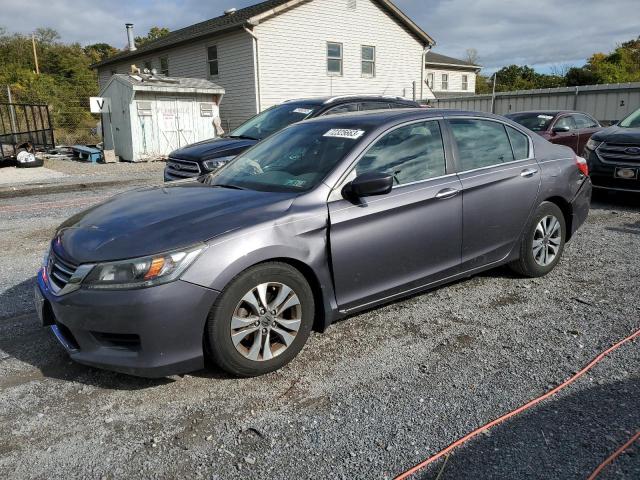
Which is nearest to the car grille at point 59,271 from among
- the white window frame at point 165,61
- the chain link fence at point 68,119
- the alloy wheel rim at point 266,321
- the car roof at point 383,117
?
the alloy wheel rim at point 266,321

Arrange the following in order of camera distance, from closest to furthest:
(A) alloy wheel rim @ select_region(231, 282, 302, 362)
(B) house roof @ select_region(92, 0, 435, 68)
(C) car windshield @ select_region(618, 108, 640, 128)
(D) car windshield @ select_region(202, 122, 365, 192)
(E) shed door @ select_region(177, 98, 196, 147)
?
(A) alloy wheel rim @ select_region(231, 282, 302, 362)
(D) car windshield @ select_region(202, 122, 365, 192)
(C) car windshield @ select_region(618, 108, 640, 128)
(E) shed door @ select_region(177, 98, 196, 147)
(B) house roof @ select_region(92, 0, 435, 68)

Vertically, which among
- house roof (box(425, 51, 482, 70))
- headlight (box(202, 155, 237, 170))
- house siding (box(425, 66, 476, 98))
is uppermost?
house roof (box(425, 51, 482, 70))

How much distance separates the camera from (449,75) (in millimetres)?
37750

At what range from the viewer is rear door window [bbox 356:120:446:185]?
3.72 metres

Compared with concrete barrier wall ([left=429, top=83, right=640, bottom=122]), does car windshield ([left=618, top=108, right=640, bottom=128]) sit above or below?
below

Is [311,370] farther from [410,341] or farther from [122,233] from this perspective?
[122,233]

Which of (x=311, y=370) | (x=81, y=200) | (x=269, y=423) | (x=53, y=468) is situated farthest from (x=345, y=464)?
(x=81, y=200)

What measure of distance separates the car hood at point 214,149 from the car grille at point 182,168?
0.07 metres

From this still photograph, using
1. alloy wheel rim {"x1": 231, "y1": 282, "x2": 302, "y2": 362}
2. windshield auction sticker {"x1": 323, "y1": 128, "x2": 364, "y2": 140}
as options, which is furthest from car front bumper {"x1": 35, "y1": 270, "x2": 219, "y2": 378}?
windshield auction sticker {"x1": 323, "y1": 128, "x2": 364, "y2": 140}

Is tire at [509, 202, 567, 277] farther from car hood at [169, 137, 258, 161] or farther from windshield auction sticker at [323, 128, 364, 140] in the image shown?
car hood at [169, 137, 258, 161]

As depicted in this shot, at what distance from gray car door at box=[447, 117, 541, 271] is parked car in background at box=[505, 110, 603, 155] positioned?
308 inches

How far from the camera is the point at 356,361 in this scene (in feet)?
11.2

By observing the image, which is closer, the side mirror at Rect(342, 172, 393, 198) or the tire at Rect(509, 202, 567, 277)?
the side mirror at Rect(342, 172, 393, 198)

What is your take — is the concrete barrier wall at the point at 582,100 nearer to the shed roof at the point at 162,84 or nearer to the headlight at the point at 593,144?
the headlight at the point at 593,144
